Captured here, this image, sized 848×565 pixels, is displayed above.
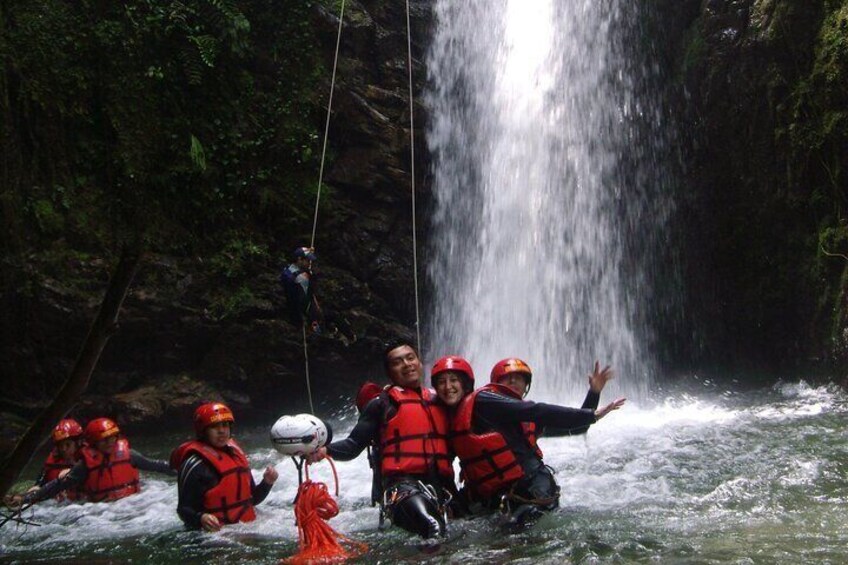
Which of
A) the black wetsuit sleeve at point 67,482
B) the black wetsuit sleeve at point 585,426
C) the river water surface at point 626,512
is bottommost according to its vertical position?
the river water surface at point 626,512

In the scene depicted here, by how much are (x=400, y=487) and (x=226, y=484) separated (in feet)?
5.27

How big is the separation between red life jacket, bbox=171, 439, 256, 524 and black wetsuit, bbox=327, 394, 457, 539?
46.5 inches

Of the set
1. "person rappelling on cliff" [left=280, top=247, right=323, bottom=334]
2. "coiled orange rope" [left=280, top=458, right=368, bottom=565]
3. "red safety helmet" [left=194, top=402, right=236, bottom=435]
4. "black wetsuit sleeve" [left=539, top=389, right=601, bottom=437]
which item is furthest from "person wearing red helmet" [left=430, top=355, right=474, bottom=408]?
"person rappelling on cliff" [left=280, top=247, right=323, bottom=334]

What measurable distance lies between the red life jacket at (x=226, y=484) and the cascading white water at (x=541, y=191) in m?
7.09

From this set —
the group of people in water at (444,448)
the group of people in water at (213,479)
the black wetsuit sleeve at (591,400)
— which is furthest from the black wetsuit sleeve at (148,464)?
the black wetsuit sleeve at (591,400)

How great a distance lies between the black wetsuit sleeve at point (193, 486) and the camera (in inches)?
229

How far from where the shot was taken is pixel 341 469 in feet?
28.1

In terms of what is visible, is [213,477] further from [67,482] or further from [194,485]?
[67,482]

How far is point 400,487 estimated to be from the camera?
5.08 m

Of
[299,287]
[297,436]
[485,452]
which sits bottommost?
[485,452]

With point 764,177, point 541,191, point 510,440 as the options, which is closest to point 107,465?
point 510,440

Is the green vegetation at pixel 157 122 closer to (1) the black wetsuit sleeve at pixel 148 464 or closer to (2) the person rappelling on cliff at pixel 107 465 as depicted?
(2) the person rappelling on cliff at pixel 107 465

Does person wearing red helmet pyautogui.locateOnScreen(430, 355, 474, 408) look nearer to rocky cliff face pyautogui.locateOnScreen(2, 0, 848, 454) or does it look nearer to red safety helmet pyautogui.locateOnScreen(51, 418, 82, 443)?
red safety helmet pyautogui.locateOnScreen(51, 418, 82, 443)

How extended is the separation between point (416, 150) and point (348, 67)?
6.14 ft
